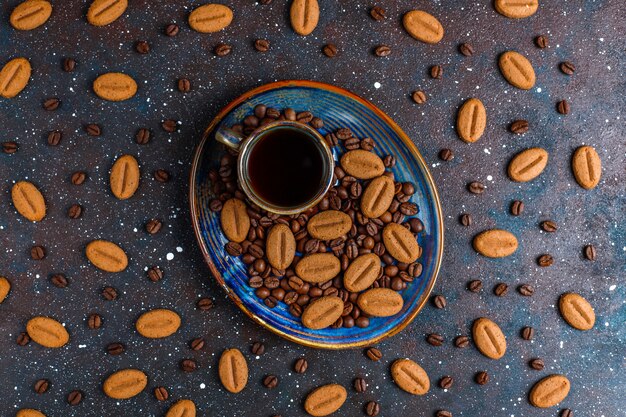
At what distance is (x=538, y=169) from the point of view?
1.15m

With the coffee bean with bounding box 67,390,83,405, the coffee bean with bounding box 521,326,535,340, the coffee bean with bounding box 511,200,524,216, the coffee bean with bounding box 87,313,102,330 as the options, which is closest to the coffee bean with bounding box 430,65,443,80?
the coffee bean with bounding box 511,200,524,216

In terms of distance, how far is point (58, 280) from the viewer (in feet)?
3.68

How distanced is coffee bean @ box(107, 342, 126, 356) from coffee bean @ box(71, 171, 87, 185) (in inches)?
11.2

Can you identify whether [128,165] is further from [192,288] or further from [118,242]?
[192,288]

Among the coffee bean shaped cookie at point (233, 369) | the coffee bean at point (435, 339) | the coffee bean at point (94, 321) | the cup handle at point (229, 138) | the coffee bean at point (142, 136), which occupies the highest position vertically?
the cup handle at point (229, 138)

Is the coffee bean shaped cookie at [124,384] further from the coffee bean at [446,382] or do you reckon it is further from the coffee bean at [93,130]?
the coffee bean at [446,382]

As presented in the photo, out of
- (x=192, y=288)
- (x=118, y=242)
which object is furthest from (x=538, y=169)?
(x=118, y=242)

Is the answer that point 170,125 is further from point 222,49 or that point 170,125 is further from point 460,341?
point 460,341

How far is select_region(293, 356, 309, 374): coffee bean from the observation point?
1143 millimetres

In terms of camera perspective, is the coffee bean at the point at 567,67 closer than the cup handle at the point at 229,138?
No

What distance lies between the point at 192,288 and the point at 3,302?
0.32 m

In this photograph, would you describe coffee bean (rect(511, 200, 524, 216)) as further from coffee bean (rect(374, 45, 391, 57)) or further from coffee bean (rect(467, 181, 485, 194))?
coffee bean (rect(374, 45, 391, 57))

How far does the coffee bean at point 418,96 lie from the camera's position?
1.13 metres

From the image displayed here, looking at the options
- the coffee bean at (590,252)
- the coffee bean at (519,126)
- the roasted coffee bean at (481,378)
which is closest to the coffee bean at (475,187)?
the coffee bean at (519,126)
